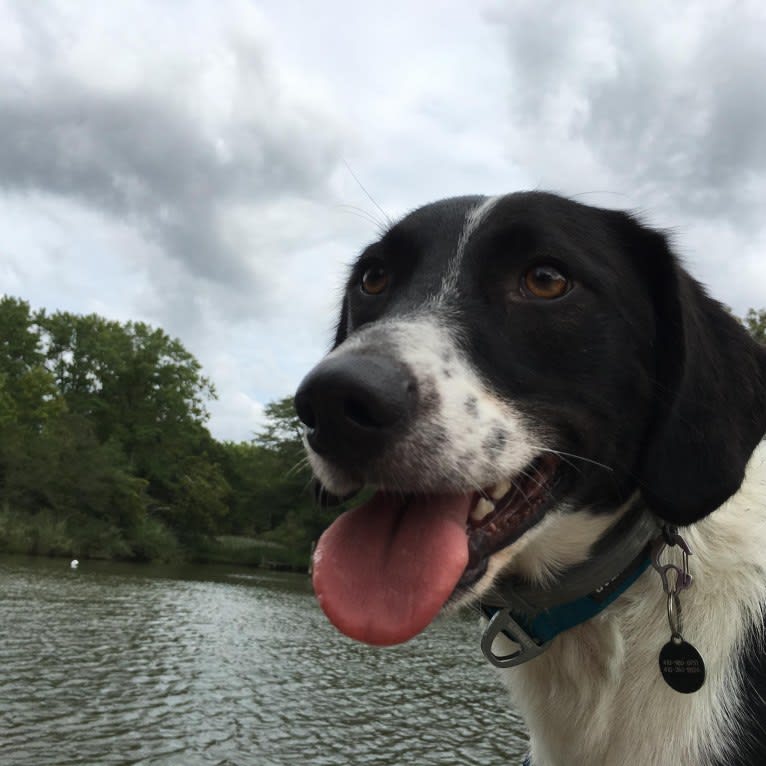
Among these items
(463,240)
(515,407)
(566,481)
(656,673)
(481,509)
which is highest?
(463,240)

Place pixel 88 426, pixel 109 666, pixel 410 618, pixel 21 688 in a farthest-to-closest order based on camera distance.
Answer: pixel 88 426 < pixel 109 666 < pixel 21 688 < pixel 410 618

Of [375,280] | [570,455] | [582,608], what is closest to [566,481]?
[570,455]

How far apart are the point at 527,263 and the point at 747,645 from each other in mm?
1419

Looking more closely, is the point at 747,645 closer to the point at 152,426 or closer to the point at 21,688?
the point at 21,688

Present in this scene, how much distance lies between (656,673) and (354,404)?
129 centimetres

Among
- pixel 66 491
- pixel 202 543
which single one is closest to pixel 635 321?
pixel 66 491

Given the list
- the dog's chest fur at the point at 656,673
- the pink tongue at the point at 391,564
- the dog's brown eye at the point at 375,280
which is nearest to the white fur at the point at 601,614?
the dog's chest fur at the point at 656,673

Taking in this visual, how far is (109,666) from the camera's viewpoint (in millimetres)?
11266

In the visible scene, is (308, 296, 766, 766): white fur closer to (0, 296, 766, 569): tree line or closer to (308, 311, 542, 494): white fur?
(308, 311, 542, 494): white fur

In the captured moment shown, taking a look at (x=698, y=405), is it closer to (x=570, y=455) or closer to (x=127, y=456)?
(x=570, y=455)

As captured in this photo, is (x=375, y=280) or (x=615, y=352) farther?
(x=375, y=280)

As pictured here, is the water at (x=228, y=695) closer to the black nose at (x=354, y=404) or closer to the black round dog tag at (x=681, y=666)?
the black round dog tag at (x=681, y=666)

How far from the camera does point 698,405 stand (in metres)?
2.44

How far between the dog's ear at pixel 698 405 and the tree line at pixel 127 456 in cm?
4248
